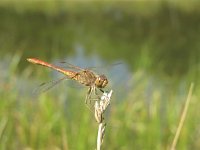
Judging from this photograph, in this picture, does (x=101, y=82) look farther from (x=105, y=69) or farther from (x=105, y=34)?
(x=105, y=34)

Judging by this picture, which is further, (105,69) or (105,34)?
(105,34)

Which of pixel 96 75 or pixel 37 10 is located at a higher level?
pixel 37 10

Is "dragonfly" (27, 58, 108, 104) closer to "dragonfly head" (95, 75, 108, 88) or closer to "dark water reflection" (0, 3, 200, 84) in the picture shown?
"dragonfly head" (95, 75, 108, 88)

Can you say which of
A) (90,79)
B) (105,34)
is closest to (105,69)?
(90,79)

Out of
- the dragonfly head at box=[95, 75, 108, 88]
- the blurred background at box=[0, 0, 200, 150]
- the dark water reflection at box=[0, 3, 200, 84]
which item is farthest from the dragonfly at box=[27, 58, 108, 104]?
the dark water reflection at box=[0, 3, 200, 84]

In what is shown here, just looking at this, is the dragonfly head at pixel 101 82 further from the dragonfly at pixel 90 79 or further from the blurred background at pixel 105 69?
the blurred background at pixel 105 69

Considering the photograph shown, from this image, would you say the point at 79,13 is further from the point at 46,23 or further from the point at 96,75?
the point at 96,75

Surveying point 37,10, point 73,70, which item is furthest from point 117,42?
point 73,70

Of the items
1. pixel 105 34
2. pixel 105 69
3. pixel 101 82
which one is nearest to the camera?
pixel 101 82
